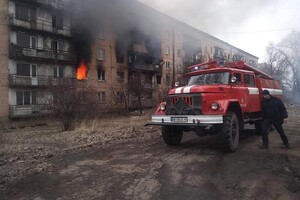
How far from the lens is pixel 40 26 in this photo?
98.6ft

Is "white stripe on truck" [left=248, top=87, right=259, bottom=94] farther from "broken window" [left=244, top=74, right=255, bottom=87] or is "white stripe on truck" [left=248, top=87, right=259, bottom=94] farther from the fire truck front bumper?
the fire truck front bumper

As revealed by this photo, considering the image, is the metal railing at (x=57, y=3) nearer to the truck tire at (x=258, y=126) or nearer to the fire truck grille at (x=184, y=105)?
the truck tire at (x=258, y=126)

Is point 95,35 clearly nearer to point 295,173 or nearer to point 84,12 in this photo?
point 84,12

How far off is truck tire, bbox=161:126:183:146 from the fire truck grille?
0.67 metres

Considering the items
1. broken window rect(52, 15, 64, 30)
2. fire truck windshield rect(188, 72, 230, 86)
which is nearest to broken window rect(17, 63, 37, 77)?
broken window rect(52, 15, 64, 30)

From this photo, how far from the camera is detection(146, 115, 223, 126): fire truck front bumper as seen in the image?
7.86m

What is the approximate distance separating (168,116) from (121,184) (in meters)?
3.36

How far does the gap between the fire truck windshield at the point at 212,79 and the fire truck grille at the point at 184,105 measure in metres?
1.34

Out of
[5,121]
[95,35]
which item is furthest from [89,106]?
[95,35]

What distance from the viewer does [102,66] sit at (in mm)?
36094

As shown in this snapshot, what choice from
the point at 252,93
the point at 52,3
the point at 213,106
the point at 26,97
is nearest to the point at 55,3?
the point at 52,3

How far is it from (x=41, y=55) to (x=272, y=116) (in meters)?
25.2

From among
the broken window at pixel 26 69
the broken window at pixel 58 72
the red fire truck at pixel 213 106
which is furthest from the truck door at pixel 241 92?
the broken window at pixel 58 72

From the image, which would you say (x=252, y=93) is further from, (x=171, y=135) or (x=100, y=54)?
(x=100, y=54)
